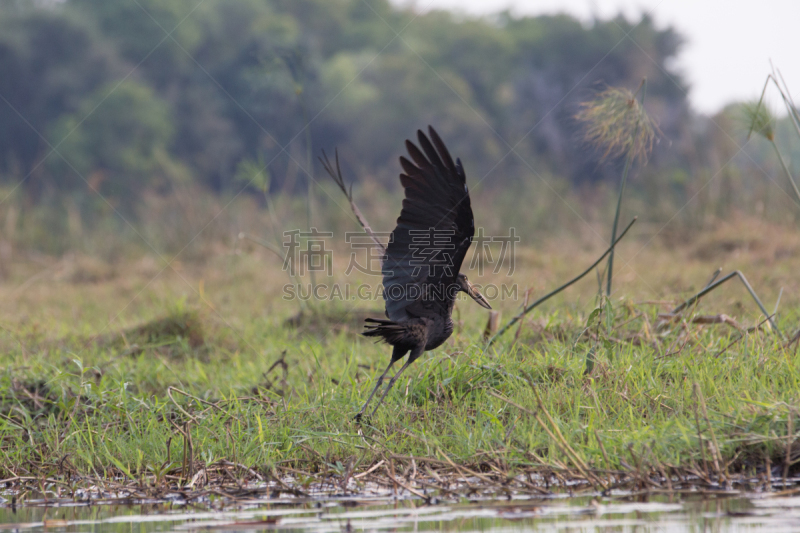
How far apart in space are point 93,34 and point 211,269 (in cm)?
2364

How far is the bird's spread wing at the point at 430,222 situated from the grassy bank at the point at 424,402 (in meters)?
0.66

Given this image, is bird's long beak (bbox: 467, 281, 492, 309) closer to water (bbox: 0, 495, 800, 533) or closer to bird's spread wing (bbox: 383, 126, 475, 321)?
bird's spread wing (bbox: 383, 126, 475, 321)

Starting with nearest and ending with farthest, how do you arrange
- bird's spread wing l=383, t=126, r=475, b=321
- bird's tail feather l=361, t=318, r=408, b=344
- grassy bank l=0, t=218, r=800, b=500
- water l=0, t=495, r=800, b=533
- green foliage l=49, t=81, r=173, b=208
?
water l=0, t=495, r=800, b=533 < grassy bank l=0, t=218, r=800, b=500 < bird's spread wing l=383, t=126, r=475, b=321 < bird's tail feather l=361, t=318, r=408, b=344 < green foliage l=49, t=81, r=173, b=208

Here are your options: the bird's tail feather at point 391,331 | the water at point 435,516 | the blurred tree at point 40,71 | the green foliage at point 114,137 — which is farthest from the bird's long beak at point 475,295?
the blurred tree at point 40,71

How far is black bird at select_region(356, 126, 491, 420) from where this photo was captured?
3.58 m

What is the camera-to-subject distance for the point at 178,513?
3.03 metres

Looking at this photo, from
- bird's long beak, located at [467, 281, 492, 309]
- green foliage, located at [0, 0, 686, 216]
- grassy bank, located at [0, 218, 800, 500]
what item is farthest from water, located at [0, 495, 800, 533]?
green foliage, located at [0, 0, 686, 216]

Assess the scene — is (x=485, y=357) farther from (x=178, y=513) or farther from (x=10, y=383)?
(x=10, y=383)

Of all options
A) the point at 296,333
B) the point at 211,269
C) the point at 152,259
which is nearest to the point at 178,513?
the point at 296,333

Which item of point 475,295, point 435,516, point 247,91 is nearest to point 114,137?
point 247,91

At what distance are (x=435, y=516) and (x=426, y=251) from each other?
1337mm

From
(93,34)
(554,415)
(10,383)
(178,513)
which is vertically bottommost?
(178,513)

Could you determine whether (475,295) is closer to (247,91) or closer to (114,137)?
(247,91)

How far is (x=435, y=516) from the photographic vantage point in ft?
9.37
